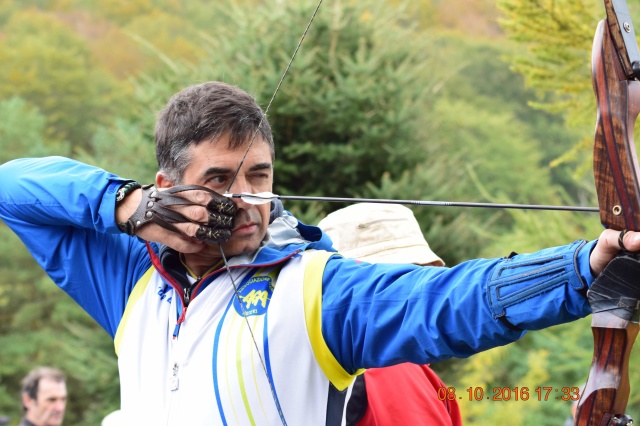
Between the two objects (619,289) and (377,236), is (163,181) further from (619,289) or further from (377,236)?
(619,289)

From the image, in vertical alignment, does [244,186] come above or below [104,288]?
above

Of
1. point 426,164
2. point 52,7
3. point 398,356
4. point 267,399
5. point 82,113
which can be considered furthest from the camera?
point 52,7

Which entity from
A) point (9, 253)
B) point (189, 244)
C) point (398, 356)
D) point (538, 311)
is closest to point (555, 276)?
point (538, 311)

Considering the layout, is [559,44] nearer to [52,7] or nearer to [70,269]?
[70,269]

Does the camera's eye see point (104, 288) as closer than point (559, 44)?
Yes

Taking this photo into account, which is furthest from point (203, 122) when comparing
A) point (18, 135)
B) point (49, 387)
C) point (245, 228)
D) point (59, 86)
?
point (59, 86)

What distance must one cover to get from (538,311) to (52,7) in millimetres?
45722

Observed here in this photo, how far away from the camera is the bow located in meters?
1.45

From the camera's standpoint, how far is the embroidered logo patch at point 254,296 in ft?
6.36

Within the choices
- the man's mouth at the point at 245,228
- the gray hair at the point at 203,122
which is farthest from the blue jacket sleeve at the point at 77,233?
the man's mouth at the point at 245,228

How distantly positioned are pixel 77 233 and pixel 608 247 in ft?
4.93

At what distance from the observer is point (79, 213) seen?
226 centimetres

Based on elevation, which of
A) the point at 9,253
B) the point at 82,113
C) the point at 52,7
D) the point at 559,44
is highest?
the point at 52,7

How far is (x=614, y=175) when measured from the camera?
4.95 ft
